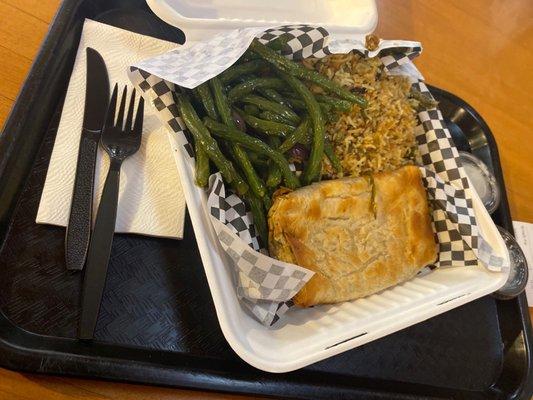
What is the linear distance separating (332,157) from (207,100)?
2.03 feet

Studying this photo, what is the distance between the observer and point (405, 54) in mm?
2043

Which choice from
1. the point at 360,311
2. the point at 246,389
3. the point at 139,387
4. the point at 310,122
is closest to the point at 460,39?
the point at 310,122

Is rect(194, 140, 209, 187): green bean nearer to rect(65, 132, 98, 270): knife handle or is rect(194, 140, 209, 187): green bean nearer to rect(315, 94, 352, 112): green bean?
rect(65, 132, 98, 270): knife handle

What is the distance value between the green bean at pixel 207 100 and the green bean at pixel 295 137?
1.02ft

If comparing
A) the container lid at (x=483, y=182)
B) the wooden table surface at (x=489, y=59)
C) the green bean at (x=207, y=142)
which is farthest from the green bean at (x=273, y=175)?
the wooden table surface at (x=489, y=59)

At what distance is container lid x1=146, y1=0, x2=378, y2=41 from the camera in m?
2.10

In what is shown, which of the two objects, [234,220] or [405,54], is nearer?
[234,220]

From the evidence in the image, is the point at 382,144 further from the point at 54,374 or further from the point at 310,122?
the point at 54,374

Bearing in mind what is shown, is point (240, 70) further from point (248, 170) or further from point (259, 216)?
point (259, 216)

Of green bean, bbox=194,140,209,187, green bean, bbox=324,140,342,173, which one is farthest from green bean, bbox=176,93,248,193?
Answer: green bean, bbox=324,140,342,173

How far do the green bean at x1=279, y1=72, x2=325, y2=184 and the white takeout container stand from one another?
1.66ft

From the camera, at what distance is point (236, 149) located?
1713mm

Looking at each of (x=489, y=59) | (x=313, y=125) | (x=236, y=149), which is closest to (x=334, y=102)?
(x=313, y=125)

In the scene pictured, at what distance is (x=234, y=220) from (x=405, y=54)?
47.1 inches
